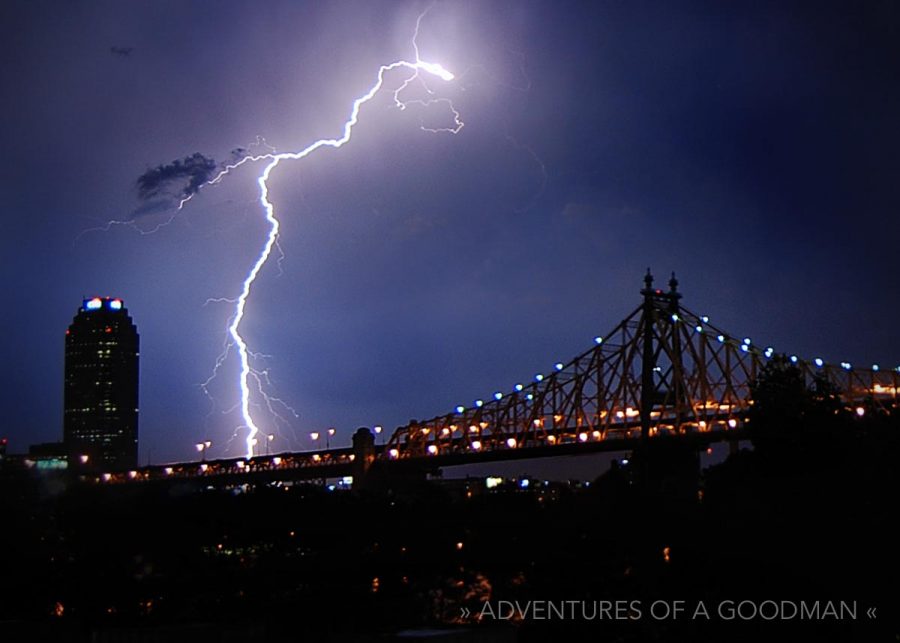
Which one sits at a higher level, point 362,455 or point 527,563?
point 362,455

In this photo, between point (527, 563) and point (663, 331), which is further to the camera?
point (663, 331)

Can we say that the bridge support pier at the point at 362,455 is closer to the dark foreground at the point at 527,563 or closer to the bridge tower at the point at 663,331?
the bridge tower at the point at 663,331

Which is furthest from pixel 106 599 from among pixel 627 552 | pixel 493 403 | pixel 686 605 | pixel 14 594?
pixel 493 403

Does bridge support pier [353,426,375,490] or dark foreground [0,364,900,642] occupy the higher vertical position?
bridge support pier [353,426,375,490]

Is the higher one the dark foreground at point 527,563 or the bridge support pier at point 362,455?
the bridge support pier at point 362,455

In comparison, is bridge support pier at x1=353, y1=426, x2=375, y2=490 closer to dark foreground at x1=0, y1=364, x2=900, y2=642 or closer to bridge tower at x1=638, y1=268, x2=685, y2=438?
bridge tower at x1=638, y1=268, x2=685, y2=438

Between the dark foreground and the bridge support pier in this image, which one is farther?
the bridge support pier

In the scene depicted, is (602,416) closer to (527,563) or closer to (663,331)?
(663,331)

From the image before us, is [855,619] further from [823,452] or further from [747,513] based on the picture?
[823,452]

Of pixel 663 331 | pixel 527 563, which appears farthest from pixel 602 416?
pixel 527 563

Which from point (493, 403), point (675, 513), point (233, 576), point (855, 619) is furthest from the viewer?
point (493, 403)

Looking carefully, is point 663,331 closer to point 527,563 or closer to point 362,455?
point 362,455
